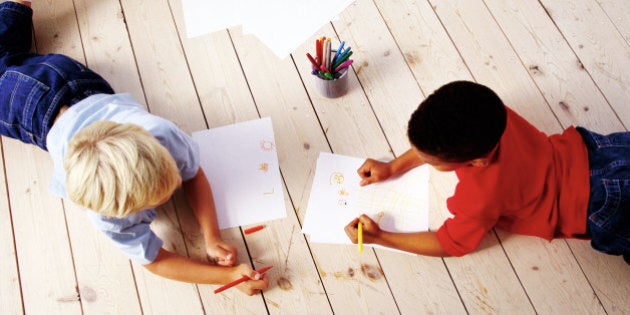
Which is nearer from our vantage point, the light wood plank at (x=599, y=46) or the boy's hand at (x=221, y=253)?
the boy's hand at (x=221, y=253)

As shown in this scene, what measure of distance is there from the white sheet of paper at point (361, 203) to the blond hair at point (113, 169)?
432mm

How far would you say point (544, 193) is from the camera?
100cm

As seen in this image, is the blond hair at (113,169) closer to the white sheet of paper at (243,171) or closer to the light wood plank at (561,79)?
the white sheet of paper at (243,171)

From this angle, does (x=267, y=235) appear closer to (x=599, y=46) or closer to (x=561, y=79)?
(x=561, y=79)

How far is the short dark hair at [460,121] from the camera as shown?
81 centimetres

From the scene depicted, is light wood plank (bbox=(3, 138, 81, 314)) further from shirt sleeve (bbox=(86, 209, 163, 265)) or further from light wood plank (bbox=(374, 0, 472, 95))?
light wood plank (bbox=(374, 0, 472, 95))

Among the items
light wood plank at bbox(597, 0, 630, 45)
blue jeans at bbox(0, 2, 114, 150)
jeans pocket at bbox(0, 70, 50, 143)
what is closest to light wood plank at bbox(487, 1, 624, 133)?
light wood plank at bbox(597, 0, 630, 45)

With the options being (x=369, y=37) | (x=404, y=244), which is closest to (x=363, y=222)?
(x=404, y=244)

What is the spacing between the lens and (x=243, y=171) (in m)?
1.24

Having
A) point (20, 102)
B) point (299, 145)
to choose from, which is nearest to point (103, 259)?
point (20, 102)

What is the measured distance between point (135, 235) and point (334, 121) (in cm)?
56

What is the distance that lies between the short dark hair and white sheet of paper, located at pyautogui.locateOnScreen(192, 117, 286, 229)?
1.61 ft


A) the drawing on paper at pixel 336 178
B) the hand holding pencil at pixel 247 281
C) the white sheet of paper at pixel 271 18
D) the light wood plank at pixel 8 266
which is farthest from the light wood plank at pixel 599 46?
the light wood plank at pixel 8 266

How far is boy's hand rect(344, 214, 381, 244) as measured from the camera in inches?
43.2
